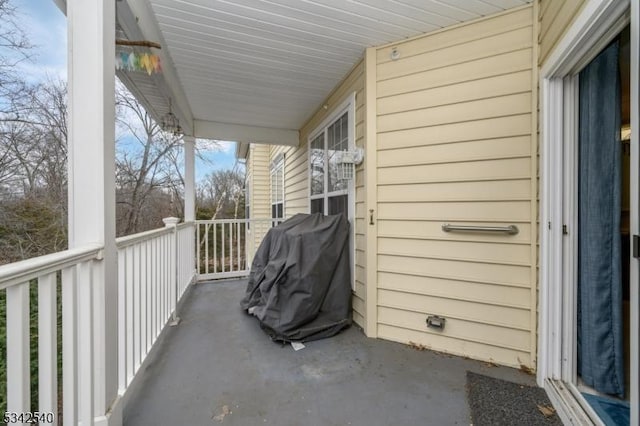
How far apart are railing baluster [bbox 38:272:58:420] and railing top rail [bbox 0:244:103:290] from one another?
0.18 feet

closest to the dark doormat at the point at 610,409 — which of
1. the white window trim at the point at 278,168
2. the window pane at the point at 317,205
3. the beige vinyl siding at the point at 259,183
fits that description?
the window pane at the point at 317,205

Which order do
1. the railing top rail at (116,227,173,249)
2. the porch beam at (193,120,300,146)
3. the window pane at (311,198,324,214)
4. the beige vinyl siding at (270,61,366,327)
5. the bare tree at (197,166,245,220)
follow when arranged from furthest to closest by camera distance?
the bare tree at (197,166,245,220) → the porch beam at (193,120,300,146) → the window pane at (311,198,324,214) → the beige vinyl siding at (270,61,366,327) → the railing top rail at (116,227,173,249)

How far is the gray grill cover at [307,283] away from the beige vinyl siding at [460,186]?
0.42 meters

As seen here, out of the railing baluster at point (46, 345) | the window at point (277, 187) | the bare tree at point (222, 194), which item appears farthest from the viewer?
the bare tree at point (222, 194)

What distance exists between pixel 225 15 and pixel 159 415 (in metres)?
2.71

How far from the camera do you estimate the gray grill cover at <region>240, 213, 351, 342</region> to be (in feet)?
8.32

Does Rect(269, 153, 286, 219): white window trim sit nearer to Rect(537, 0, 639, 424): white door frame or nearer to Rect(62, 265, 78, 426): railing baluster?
Rect(537, 0, 639, 424): white door frame

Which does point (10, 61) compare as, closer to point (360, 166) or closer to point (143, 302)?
point (143, 302)

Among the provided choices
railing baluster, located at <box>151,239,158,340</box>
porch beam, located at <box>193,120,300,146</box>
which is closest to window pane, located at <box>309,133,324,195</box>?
porch beam, located at <box>193,120,300,146</box>

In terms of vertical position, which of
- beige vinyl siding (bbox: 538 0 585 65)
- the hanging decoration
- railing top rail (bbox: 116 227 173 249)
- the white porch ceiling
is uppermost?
the white porch ceiling

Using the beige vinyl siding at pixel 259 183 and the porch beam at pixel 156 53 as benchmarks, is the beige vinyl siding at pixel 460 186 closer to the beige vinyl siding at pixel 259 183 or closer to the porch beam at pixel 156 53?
the porch beam at pixel 156 53

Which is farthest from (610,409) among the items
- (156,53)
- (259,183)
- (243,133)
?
(259,183)

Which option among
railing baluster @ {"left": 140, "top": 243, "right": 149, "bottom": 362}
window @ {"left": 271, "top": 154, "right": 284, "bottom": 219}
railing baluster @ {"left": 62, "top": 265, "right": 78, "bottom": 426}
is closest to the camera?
railing baluster @ {"left": 62, "top": 265, "right": 78, "bottom": 426}

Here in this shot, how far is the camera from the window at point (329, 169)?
11.0 ft
